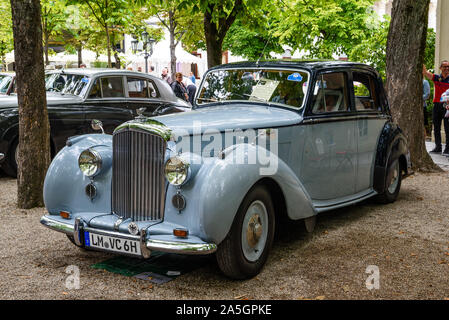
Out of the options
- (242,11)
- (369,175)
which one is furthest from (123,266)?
(242,11)

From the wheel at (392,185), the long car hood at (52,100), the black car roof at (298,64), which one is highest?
the black car roof at (298,64)

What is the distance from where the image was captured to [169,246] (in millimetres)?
3812

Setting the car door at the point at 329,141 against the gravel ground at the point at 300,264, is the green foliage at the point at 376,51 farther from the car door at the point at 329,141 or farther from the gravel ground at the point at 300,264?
the car door at the point at 329,141

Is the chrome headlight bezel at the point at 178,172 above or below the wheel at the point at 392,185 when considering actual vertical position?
above

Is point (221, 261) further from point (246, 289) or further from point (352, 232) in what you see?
point (352, 232)

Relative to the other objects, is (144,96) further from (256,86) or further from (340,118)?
(340,118)

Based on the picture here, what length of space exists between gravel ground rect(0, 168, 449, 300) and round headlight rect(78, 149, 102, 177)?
0.85 meters

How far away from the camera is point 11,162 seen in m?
8.91

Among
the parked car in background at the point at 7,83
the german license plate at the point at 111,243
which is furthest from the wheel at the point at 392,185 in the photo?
the parked car in background at the point at 7,83

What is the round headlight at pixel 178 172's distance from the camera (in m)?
4.00

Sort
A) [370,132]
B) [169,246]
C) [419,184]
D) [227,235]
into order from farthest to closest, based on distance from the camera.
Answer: [419,184] < [370,132] < [227,235] < [169,246]

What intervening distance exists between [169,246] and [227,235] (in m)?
0.50

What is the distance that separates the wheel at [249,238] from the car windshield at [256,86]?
4.38 ft

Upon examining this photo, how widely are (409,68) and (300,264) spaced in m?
5.45
